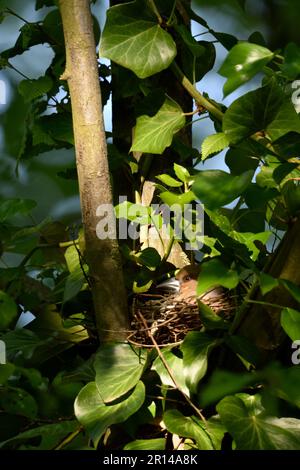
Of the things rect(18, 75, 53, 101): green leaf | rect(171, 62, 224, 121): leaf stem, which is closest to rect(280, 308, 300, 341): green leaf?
rect(171, 62, 224, 121): leaf stem

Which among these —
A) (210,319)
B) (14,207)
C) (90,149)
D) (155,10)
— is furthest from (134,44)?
(210,319)

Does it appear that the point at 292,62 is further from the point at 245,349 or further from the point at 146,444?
the point at 146,444

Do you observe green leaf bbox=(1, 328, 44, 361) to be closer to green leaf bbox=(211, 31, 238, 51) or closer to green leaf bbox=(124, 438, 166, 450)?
green leaf bbox=(124, 438, 166, 450)

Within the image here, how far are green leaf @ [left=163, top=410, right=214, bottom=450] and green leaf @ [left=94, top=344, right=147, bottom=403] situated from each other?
0.23ft

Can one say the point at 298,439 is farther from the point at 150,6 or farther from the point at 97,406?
the point at 150,6

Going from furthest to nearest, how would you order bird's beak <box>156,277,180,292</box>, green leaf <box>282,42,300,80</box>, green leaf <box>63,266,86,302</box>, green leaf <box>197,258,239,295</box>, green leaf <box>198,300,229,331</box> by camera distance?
bird's beak <box>156,277,180,292</box> < green leaf <box>63,266,86,302</box> < green leaf <box>198,300,229,331</box> < green leaf <box>197,258,239,295</box> < green leaf <box>282,42,300,80</box>

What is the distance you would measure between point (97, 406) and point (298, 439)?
28cm

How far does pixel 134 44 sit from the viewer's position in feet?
3.58

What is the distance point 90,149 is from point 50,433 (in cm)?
42

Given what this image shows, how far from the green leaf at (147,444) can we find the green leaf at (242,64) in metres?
0.53

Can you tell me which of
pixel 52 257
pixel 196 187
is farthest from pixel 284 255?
pixel 52 257

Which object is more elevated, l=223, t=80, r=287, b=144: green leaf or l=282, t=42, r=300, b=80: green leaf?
l=282, t=42, r=300, b=80: green leaf

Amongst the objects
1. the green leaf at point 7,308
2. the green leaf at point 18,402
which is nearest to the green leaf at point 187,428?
the green leaf at point 18,402

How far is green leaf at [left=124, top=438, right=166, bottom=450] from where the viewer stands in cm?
102
